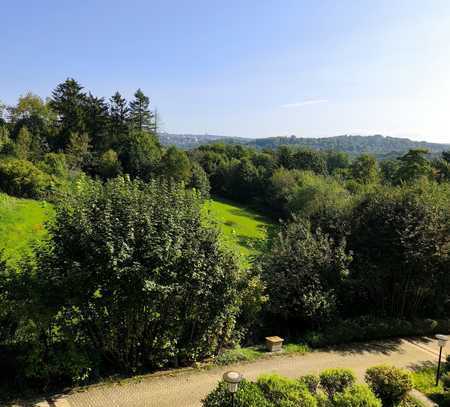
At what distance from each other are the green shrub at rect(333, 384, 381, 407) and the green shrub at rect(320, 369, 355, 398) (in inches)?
20.2

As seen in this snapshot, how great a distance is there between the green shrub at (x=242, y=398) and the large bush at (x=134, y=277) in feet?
8.13

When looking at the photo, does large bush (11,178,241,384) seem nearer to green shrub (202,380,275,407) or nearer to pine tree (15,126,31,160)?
green shrub (202,380,275,407)

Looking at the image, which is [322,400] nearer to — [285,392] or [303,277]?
[285,392]

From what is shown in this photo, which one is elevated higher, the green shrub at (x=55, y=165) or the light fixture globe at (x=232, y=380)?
the green shrub at (x=55, y=165)

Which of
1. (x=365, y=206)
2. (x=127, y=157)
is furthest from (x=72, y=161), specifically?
(x=365, y=206)

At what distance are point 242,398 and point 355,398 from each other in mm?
2059

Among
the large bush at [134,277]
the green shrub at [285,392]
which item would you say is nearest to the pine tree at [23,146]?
the large bush at [134,277]

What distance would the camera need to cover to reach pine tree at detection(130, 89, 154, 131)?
64.2 metres

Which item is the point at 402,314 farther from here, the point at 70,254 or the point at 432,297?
the point at 70,254

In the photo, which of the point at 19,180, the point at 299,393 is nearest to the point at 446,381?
the point at 299,393

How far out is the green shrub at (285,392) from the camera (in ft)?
20.6

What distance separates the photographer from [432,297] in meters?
14.0

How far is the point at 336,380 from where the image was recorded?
24.8 ft

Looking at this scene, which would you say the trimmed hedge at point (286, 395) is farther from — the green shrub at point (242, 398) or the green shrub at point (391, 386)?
the green shrub at point (391, 386)
